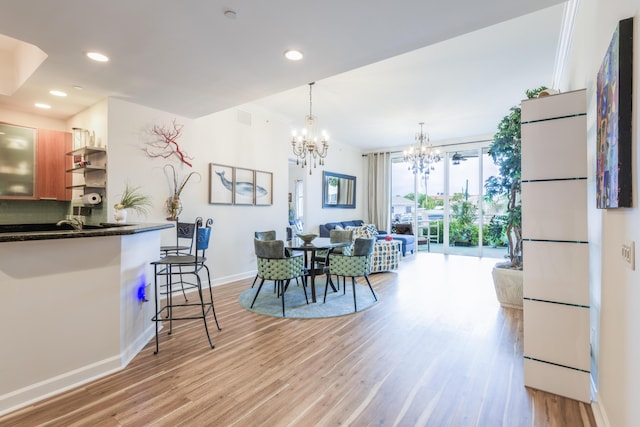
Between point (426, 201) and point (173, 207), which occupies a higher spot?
point (426, 201)

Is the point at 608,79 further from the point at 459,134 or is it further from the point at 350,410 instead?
the point at 459,134

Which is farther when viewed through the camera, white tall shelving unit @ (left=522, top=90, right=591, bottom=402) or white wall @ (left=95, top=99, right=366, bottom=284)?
white wall @ (left=95, top=99, right=366, bottom=284)

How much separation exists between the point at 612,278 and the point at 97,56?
4.26 meters

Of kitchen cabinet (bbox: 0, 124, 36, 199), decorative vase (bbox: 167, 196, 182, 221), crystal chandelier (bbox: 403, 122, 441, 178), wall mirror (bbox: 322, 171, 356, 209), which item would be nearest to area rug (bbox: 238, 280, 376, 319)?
decorative vase (bbox: 167, 196, 182, 221)

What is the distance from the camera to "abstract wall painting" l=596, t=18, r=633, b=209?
4.32 ft

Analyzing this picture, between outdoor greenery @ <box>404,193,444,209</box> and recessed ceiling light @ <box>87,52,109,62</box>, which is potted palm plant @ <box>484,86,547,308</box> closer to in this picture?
recessed ceiling light @ <box>87,52,109,62</box>

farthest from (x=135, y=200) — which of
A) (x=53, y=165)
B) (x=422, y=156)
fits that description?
(x=422, y=156)

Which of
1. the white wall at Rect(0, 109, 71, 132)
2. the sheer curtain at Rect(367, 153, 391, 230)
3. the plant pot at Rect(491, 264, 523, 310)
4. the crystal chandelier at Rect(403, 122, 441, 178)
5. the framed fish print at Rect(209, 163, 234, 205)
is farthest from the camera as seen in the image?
the sheer curtain at Rect(367, 153, 391, 230)

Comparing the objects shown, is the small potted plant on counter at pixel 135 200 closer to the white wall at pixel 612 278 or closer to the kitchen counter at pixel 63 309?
the kitchen counter at pixel 63 309

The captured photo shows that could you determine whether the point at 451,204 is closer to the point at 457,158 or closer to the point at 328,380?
the point at 457,158

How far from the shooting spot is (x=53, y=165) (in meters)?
4.33

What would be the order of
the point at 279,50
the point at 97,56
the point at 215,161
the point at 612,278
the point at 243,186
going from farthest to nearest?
the point at 243,186
the point at 215,161
the point at 97,56
the point at 279,50
the point at 612,278

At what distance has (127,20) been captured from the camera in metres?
2.25

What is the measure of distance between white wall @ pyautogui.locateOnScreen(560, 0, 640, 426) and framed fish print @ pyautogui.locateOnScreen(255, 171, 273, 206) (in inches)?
181
